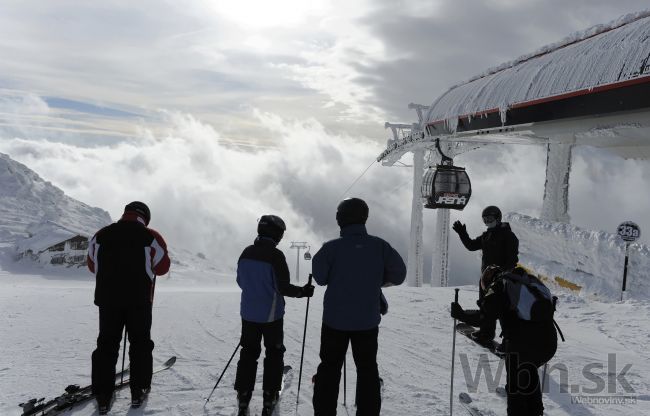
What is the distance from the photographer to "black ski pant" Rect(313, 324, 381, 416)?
154 inches

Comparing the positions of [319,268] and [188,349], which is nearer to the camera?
[319,268]

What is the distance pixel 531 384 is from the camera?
12.6 ft

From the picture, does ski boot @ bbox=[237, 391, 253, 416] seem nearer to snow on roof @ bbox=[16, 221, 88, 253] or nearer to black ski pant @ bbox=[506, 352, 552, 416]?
black ski pant @ bbox=[506, 352, 552, 416]

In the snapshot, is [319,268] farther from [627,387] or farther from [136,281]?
[627,387]

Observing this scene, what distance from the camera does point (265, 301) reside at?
4312 millimetres

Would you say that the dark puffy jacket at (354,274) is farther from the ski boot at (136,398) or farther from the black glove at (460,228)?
the black glove at (460,228)

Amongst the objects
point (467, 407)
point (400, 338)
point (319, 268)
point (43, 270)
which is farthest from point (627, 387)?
point (43, 270)

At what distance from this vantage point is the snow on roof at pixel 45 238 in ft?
168

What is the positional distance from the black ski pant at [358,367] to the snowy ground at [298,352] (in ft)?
2.33

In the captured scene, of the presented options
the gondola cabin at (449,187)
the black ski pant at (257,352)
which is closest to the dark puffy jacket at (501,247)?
the black ski pant at (257,352)

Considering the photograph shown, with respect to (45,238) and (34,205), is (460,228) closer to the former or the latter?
(45,238)

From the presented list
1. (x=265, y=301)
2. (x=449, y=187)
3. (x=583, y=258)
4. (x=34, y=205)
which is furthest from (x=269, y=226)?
(x=34, y=205)

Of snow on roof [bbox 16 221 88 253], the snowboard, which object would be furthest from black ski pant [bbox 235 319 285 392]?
snow on roof [bbox 16 221 88 253]

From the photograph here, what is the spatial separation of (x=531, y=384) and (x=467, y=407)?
1112 mm
